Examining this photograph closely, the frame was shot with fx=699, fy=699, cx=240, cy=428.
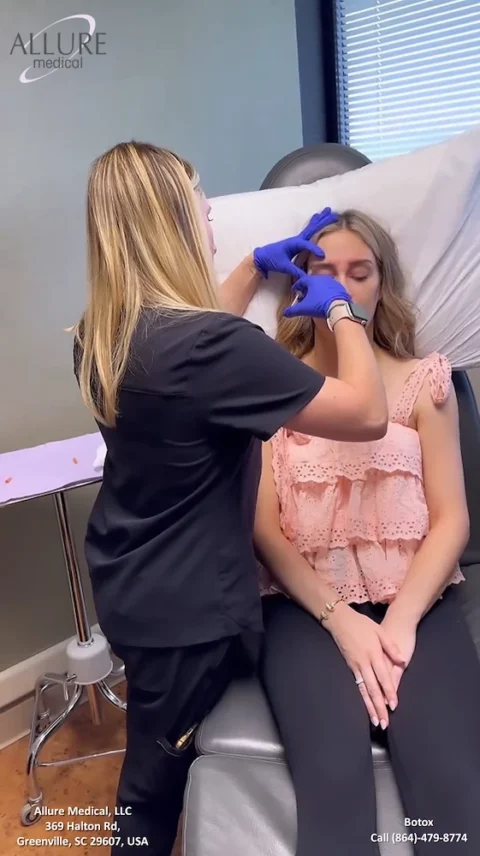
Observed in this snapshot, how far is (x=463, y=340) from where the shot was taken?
1.25m

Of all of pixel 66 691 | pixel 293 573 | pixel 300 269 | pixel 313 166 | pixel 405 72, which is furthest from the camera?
pixel 405 72

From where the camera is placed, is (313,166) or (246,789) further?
(313,166)

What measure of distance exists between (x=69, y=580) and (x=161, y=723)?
1.60ft

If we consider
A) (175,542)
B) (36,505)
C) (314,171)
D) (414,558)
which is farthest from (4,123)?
(414,558)

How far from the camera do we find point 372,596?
1.08 metres

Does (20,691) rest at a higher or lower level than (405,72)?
lower

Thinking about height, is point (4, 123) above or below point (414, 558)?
above

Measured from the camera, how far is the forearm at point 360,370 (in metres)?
0.88

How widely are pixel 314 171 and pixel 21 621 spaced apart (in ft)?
3.85

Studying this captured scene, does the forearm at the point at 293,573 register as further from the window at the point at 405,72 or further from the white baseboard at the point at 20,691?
the window at the point at 405,72

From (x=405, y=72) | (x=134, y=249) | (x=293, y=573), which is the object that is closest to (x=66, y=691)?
(x=293, y=573)

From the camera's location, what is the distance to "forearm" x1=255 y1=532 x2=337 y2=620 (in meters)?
1.04

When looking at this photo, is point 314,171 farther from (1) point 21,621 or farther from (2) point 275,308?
(1) point 21,621

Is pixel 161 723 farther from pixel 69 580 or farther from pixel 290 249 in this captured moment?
pixel 290 249
